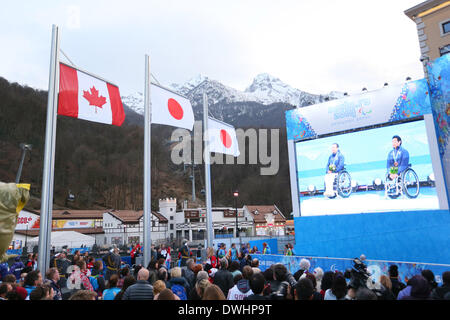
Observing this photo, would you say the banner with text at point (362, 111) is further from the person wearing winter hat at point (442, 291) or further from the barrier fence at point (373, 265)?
the person wearing winter hat at point (442, 291)

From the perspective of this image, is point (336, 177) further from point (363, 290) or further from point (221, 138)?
point (363, 290)

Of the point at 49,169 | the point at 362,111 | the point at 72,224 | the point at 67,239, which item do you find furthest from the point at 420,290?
the point at 72,224

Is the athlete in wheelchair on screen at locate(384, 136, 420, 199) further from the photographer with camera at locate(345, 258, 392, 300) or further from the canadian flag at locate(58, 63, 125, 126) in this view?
the canadian flag at locate(58, 63, 125, 126)

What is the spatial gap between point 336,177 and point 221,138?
310 inches

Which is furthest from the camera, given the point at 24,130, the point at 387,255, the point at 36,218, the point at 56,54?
the point at 24,130

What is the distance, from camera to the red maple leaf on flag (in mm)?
9508

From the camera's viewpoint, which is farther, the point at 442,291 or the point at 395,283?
the point at 395,283

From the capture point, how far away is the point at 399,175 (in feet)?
51.7

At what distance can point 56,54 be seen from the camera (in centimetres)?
907

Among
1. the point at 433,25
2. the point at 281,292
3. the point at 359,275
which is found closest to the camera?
the point at 281,292

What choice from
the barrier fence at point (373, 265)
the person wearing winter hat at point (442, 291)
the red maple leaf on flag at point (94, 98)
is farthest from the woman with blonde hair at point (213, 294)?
the red maple leaf on flag at point (94, 98)

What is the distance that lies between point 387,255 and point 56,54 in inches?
655
